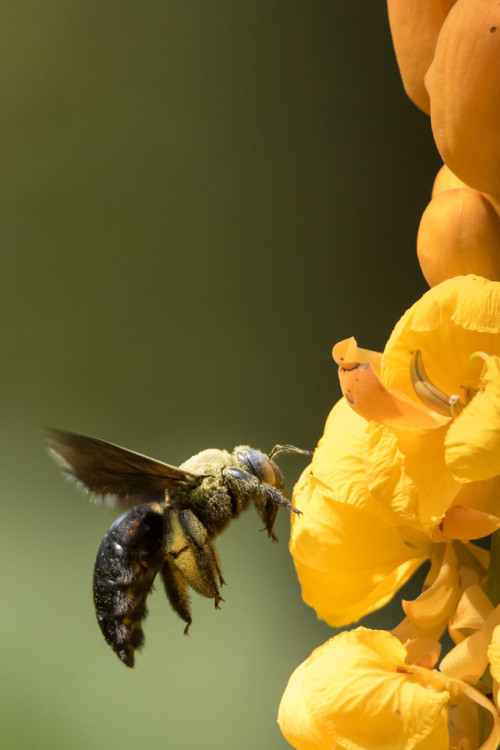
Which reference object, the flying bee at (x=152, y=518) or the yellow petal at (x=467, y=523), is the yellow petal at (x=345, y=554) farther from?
the flying bee at (x=152, y=518)

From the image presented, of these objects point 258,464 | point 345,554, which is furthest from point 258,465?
point 345,554

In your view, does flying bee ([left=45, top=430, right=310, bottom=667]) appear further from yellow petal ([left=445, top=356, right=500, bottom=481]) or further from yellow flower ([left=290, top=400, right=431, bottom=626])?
yellow petal ([left=445, top=356, right=500, bottom=481])

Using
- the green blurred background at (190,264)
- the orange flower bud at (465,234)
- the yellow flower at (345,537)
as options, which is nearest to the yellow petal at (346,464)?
the yellow flower at (345,537)

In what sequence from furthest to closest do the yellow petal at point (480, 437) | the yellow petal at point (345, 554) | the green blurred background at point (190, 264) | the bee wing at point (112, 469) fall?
the green blurred background at point (190, 264) < the bee wing at point (112, 469) < the yellow petal at point (345, 554) < the yellow petal at point (480, 437)

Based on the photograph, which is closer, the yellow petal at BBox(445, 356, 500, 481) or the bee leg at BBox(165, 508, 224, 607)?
the yellow petal at BBox(445, 356, 500, 481)

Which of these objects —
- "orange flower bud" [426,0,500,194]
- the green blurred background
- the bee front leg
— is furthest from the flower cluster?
the green blurred background
